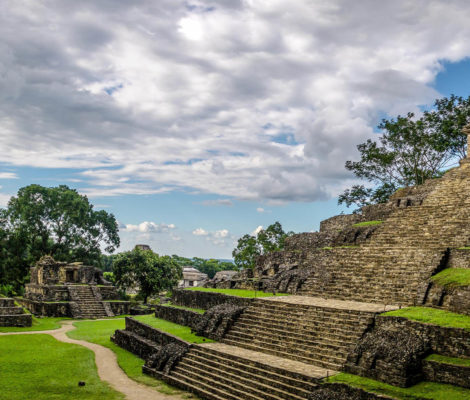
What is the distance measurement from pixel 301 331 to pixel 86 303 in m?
23.4

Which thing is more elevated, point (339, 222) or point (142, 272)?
point (339, 222)

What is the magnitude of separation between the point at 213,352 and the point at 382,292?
19.1 ft

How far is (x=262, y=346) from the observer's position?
533 inches

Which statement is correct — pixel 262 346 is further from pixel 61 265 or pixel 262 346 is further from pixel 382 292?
pixel 61 265

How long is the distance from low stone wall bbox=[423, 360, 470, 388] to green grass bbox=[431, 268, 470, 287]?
3.44 m

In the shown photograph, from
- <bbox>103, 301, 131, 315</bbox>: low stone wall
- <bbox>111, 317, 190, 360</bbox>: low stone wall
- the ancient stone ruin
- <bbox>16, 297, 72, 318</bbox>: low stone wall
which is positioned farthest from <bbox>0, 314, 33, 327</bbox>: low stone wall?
<bbox>103, 301, 131, 315</bbox>: low stone wall

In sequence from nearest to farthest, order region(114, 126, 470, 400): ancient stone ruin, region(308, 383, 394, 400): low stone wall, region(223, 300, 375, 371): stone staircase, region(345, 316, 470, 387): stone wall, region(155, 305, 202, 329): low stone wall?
1. region(308, 383, 394, 400): low stone wall
2. region(345, 316, 470, 387): stone wall
3. region(114, 126, 470, 400): ancient stone ruin
4. region(223, 300, 375, 371): stone staircase
5. region(155, 305, 202, 329): low stone wall

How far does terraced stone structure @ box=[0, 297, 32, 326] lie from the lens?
2358 cm

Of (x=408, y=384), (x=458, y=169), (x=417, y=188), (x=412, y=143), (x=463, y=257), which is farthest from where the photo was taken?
(x=412, y=143)

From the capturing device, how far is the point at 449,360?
9.55 meters

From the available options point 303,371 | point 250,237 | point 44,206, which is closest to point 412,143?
point 250,237

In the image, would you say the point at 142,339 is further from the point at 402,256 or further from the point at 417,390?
the point at 417,390

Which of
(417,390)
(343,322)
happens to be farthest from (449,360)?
(343,322)

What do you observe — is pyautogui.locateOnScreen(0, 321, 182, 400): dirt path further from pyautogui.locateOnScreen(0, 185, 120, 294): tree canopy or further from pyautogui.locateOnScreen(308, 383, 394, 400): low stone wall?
pyautogui.locateOnScreen(0, 185, 120, 294): tree canopy
